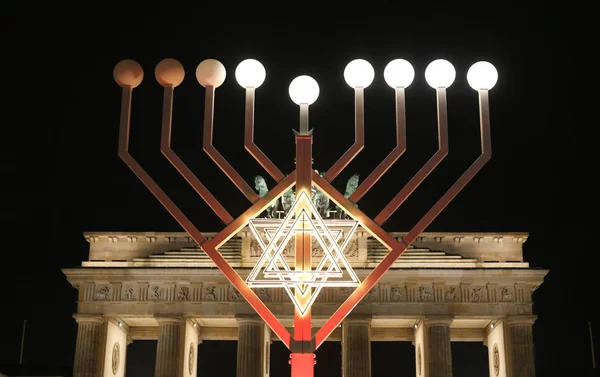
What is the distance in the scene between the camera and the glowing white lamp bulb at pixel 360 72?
456 inches

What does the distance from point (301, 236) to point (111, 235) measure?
20841 mm

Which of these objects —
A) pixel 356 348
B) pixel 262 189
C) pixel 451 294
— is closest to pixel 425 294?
pixel 451 294

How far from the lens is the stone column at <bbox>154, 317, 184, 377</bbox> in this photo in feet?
95.6

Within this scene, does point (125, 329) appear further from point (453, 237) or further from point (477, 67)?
point (477, 67)

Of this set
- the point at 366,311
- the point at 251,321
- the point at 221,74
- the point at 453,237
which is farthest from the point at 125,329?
the point at 221,74

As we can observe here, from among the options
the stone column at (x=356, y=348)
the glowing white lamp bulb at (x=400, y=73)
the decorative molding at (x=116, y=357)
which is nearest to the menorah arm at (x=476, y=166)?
the glowing white lamp bulb at (x=400, y=73)

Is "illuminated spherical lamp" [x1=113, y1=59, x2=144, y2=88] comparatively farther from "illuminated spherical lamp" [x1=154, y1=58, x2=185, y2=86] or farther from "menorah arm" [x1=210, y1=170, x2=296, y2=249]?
"menorah arm" [x1=210, y1=170, x2=296, y2=249]

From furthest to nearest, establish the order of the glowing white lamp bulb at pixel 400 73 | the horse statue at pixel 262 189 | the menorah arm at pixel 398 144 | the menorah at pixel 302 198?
the horse statue at pixel 262 189, the menorah arm at pixel 398 144, the glowing white lamp bulb at pixel 400 73, the menorah at pixel 302 198

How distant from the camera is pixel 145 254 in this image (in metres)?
30.9

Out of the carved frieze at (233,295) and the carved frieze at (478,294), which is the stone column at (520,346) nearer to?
the carved frieze at (478,294)

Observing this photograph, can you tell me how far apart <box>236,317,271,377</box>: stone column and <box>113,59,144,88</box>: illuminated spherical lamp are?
18.2 metres

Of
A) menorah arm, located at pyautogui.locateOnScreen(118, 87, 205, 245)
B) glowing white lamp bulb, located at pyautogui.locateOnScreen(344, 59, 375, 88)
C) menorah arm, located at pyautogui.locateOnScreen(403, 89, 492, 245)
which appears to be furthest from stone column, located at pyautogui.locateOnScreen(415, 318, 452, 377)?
glowing white lamp bulb, located at pyautogui.locateOnScreen(344, 59, 375, 88)

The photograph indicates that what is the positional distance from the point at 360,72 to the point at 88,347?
2010 centimetres

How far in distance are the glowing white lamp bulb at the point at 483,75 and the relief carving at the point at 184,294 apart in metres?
19.2
